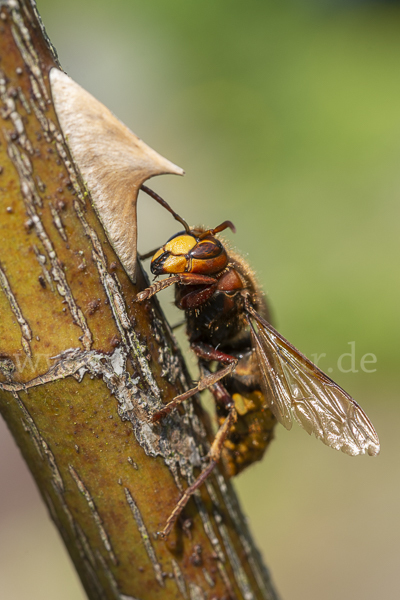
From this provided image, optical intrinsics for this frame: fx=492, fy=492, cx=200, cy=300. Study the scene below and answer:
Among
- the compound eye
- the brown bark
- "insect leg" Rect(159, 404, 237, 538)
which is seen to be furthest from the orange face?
"insect leg" Rect(159, 404, 237, 538)

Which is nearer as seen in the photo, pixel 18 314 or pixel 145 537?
pixel 18 314

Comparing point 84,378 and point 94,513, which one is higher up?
point 84,378

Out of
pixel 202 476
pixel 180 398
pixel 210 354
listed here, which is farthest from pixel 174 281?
pixel 202 476

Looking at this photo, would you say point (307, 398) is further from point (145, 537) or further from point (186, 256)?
point (145, 537)

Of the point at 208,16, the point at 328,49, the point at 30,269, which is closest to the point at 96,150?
the point at 30,269

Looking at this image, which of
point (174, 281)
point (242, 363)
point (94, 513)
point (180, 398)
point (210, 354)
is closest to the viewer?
point (94, 513)

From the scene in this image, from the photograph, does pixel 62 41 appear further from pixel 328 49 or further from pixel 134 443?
pixel 134 443
